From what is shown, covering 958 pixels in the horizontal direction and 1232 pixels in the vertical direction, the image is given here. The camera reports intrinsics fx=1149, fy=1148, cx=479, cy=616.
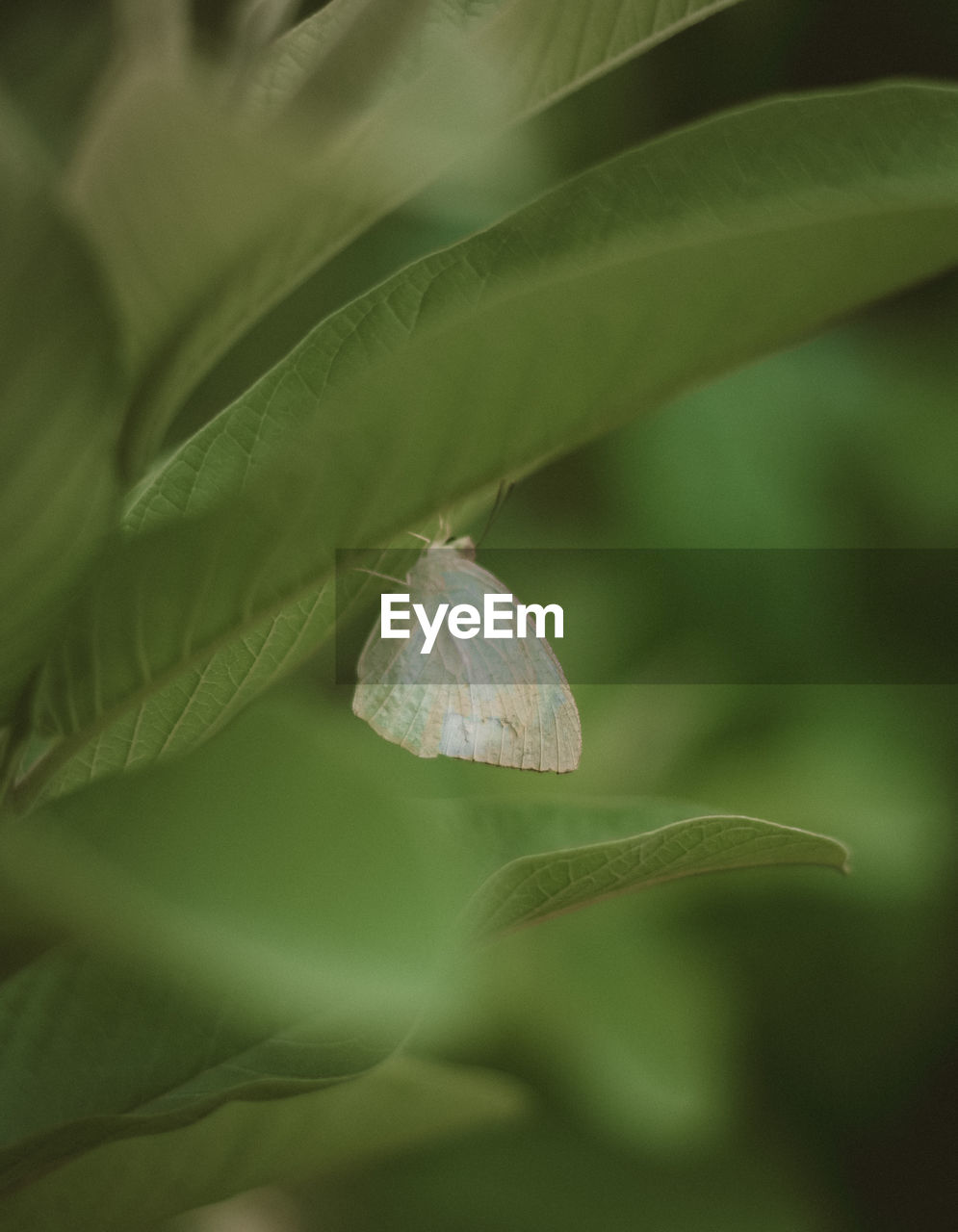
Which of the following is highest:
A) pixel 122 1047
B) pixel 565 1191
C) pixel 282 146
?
pixel 282 146

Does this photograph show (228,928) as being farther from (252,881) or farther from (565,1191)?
(565,1191)

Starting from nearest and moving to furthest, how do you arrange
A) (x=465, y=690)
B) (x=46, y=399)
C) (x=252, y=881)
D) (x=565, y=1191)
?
1. (x=46, y=399)
2. (x=252, y=881)
3. (x=465, y=690)
4. (x=565, y=1191)

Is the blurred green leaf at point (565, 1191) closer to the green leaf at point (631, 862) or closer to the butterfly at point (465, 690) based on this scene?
the butterfly at point (465, 690)

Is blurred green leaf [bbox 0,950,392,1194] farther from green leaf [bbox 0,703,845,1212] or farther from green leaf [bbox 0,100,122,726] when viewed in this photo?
green leaf [bbox 0,100,122,726]

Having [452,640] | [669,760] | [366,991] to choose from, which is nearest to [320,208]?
[366,991]

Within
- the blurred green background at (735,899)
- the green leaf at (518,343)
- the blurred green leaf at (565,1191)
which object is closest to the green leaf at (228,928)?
the green leaf at (518,343)

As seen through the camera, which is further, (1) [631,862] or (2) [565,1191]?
(2) [565,1191]

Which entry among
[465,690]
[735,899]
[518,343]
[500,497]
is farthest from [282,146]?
[735,899]
